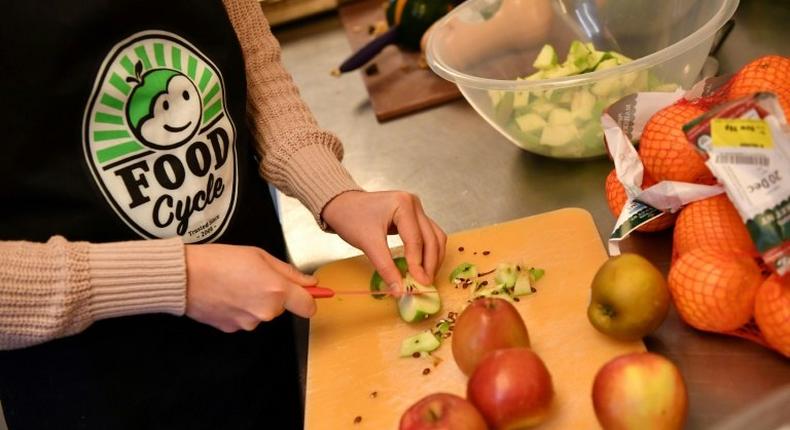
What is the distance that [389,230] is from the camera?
0.97m

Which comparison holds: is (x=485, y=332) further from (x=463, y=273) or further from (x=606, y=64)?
(x=606, y=64)

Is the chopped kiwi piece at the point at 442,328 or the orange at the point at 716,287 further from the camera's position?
the chopped kiwi piece at the point at 442,328

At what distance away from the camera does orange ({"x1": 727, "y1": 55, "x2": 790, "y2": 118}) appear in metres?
0.78

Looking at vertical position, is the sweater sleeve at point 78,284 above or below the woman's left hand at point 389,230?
above

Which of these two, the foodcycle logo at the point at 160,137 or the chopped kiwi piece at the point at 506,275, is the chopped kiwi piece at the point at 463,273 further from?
the foodcycle logo at the point at 160,137

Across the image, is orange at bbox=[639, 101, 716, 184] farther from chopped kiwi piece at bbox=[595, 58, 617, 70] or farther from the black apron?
the black apron

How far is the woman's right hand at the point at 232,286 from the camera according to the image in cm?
81

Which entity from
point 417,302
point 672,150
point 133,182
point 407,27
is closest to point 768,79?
point 672,150

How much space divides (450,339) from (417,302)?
68mm

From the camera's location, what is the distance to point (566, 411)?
732mm

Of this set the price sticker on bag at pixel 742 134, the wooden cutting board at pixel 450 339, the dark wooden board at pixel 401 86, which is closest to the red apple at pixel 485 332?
the wooden cutting board at pixel 450 339

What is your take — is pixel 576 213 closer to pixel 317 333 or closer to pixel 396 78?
pixel 317 333

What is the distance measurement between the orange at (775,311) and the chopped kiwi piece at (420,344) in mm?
344

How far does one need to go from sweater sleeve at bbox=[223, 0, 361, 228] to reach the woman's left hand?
4cm
